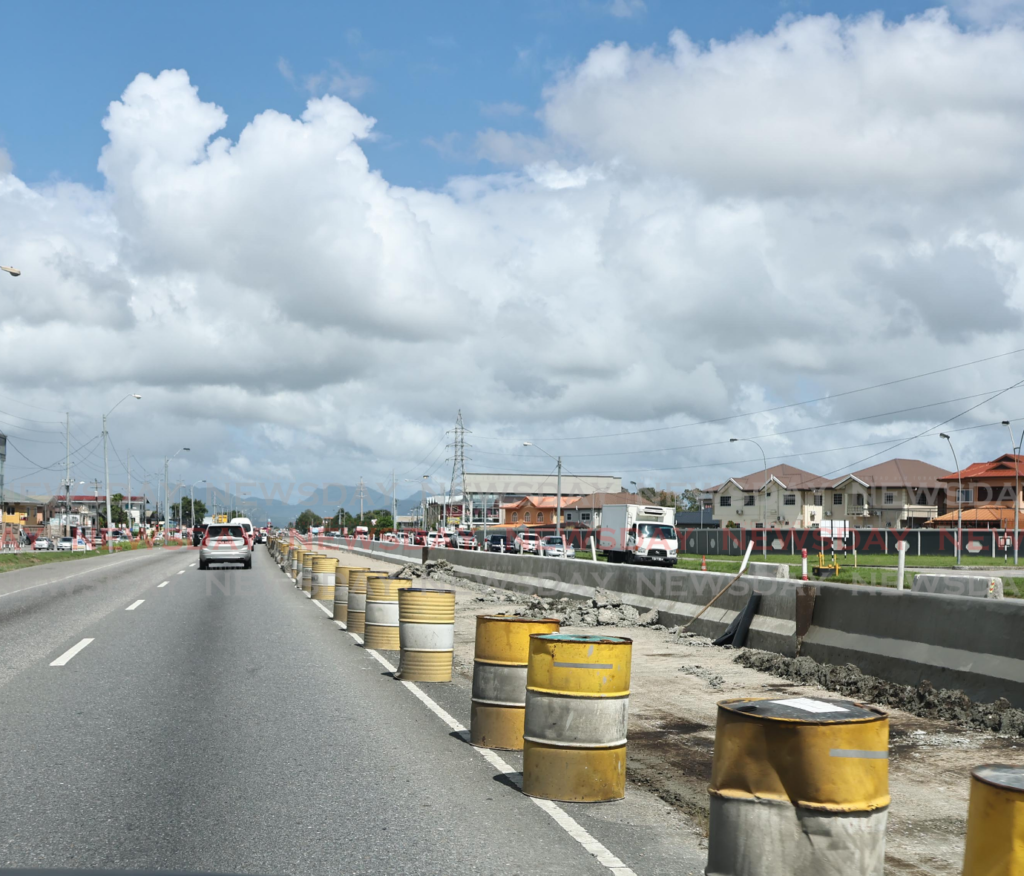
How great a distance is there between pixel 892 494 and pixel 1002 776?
349 feet

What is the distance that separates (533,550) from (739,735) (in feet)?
194

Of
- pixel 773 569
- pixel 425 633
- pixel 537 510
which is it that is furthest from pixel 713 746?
pixel 537 510

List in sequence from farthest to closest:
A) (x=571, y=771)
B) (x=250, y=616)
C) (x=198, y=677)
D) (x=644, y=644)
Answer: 1. (x=250, y=616)
2. (x=644, y=644)
3. (x=198, y=677)
4. (x=571, y=771)

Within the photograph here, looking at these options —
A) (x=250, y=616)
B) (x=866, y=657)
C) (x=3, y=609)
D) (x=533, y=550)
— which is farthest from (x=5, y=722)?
(x=533, y=550)

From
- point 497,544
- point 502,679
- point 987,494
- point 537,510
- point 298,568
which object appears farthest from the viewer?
point 537,510

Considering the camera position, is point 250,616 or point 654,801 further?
point 250,616

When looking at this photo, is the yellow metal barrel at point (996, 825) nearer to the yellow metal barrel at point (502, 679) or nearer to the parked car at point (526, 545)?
the yellow metal barrel at point (502, 679)

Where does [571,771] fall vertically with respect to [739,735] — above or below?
below

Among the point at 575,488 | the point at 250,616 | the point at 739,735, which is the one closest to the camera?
the point at 739,735

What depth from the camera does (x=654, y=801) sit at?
697 cm

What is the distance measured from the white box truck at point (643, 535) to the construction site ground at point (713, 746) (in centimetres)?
3501

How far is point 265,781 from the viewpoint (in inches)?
281

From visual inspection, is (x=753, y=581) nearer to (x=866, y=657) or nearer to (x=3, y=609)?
(x=866, y=657)

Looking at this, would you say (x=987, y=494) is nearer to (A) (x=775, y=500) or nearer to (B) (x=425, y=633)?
(A) (x=775, y=500)
